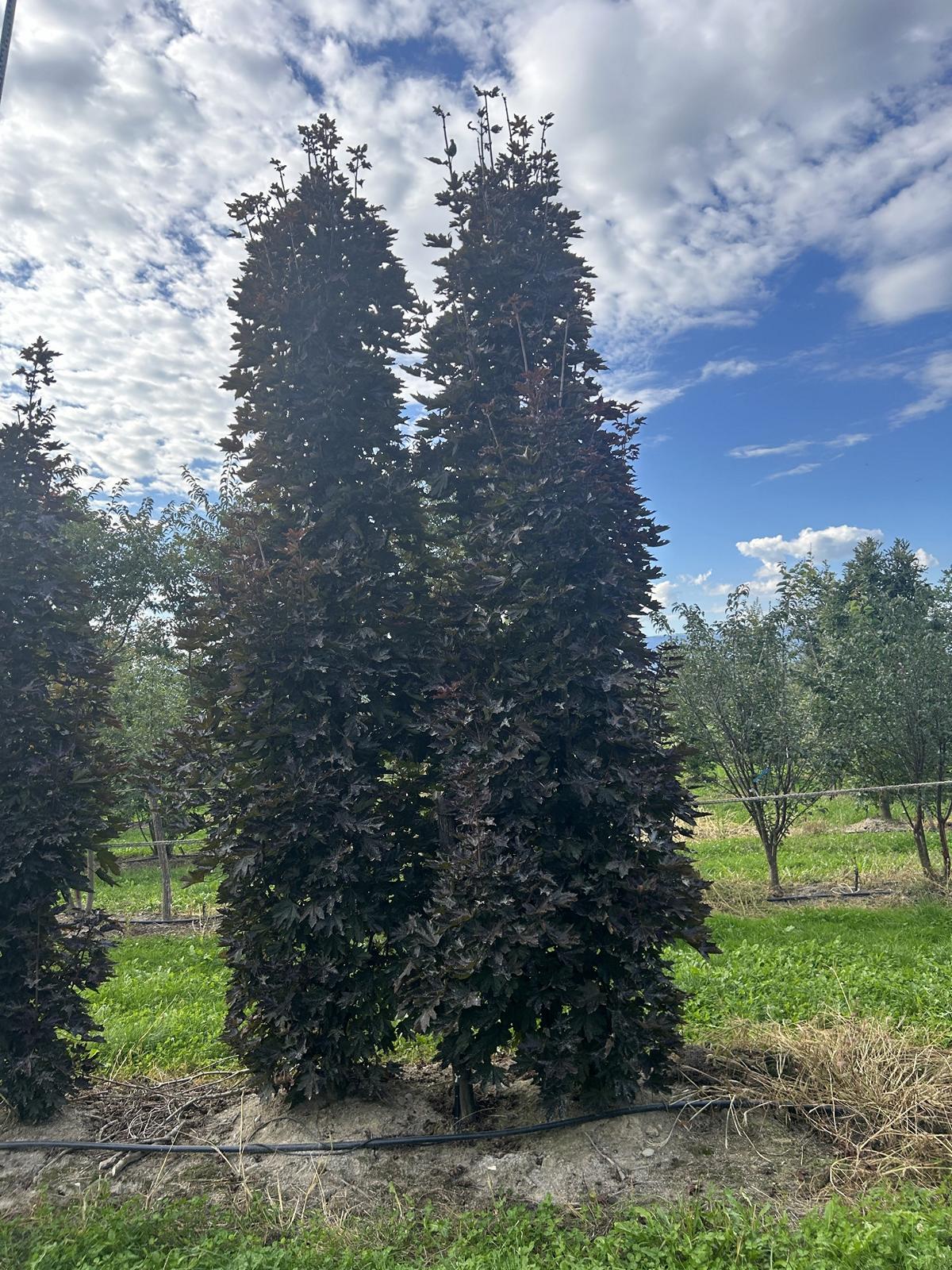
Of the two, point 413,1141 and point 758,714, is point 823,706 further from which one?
point 413,1141

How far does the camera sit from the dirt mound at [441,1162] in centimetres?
389

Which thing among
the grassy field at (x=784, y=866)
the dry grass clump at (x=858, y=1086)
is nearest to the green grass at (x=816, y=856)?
the grassy field at (x=784, y=866)

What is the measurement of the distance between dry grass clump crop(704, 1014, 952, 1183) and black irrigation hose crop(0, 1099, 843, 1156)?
0.10 metres

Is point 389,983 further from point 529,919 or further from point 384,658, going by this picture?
point 384,658

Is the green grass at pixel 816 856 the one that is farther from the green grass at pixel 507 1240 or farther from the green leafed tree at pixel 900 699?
the green grass at pixel 507 1240

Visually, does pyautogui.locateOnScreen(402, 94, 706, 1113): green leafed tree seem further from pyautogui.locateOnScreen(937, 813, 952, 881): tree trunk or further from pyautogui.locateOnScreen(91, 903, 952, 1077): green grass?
pyautogui.locateOnScreen(937, 813, 952, 881): tree trunk

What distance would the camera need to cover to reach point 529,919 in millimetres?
3996

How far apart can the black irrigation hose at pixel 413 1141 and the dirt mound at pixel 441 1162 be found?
0.03 m

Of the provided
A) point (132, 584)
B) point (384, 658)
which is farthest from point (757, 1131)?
point (132, 584)

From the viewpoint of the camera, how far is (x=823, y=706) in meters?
12.5

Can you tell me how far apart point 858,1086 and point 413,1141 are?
2.39 m

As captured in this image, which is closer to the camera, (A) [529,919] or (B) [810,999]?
(A) [529,919]

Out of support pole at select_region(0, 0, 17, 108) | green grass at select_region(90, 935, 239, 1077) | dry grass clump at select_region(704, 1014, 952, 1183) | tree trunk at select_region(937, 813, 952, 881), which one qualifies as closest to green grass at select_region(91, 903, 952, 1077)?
green grass at select_region(90, 935, 239, 1077)

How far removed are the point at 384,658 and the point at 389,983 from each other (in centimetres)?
180
